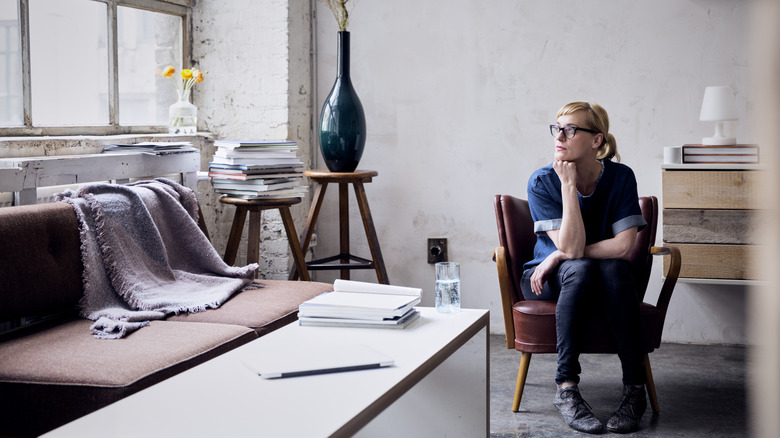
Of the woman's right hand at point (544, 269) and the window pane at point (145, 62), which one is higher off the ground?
the window pane at point (145, 62)

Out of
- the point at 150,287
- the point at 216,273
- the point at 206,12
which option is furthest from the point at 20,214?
the point at 206,12

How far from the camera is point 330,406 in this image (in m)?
1.41

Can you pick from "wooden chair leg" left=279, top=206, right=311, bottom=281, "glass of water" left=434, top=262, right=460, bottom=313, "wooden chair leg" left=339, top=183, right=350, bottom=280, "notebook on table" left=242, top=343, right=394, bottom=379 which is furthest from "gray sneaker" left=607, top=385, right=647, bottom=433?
"wooden chair leg" left=339, top=183, right=350, bottom=280

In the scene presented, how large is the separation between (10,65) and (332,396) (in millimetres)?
2154

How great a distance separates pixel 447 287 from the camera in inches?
86.7

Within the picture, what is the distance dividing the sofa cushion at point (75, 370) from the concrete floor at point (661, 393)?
46.8 inches

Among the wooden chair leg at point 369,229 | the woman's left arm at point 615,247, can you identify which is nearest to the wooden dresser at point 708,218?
the woman's left arm at point 615,247

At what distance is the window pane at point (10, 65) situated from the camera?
115 inches

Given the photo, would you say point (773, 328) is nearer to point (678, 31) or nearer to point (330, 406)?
point (330, 406)

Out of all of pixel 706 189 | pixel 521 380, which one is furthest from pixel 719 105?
pixel 521 380

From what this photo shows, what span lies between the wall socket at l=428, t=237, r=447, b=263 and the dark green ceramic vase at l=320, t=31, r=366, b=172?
0.80 meters

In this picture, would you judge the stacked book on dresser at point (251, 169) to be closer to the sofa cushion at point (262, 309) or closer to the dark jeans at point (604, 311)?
the sofa cushion at point (262, 309)

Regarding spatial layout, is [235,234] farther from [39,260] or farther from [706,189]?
[706,189]

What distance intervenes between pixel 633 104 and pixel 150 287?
8.29ft
